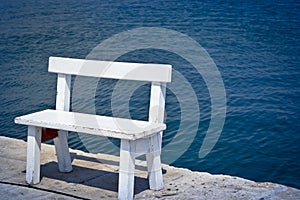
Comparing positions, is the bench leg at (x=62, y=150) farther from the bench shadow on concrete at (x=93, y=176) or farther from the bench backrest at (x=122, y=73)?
the bench backrest at (x=122, y=73)

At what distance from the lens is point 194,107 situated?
9008 millimetres

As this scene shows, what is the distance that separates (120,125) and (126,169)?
33cm

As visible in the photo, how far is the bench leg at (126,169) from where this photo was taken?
410 cm

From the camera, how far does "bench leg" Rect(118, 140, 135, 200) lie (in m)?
4.10

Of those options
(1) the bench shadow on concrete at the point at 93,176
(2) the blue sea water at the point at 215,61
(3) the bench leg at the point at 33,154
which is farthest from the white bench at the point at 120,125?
(2) the blue sea water at the point at 215,61

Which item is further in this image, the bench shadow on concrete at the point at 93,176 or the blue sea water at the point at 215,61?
the blue sea water at the point at 215,61

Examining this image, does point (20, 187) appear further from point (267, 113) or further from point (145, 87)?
point (145, 87)

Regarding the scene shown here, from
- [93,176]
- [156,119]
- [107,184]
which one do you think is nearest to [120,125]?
[156,119]

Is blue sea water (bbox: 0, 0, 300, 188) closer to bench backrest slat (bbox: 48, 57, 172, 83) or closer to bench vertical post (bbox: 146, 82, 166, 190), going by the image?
bench vertical post (bbox: 146, 82, 166, 190)

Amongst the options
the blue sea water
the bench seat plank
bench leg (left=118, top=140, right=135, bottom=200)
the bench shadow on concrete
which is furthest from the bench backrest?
the blue sea water

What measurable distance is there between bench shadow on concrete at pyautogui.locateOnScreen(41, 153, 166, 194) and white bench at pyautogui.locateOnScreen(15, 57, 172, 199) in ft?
0.41

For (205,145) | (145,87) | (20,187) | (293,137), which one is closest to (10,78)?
(145,87)

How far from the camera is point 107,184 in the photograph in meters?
4.61

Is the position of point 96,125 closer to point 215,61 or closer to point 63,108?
point 63,108
